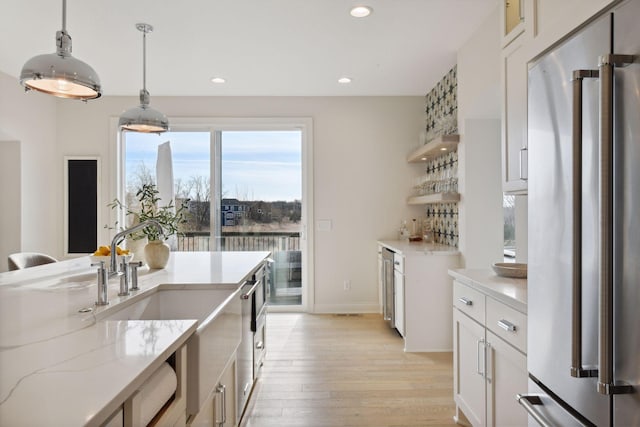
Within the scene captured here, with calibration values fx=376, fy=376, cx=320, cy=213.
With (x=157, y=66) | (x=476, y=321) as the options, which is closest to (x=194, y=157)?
(x=157, y=66)

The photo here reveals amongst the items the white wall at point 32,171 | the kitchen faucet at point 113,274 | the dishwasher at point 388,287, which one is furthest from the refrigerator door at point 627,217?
the white wall at point 32,171

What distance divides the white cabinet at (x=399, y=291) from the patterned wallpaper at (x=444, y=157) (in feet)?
2.08

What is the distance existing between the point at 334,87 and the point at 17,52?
10.3 ft

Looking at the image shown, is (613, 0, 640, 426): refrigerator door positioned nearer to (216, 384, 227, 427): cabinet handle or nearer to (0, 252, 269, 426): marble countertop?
(0, 252, 269, 426): marble countertop

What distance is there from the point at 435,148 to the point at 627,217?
123 inches

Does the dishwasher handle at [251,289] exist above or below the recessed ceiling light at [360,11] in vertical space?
below

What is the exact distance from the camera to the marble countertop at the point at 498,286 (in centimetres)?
151

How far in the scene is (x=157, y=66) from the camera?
12.5 feet

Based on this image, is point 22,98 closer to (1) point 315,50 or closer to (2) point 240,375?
(1) point 315,50

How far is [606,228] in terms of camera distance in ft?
2.80

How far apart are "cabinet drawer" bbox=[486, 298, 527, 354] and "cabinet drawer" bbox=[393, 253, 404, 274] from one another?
5.66 ft

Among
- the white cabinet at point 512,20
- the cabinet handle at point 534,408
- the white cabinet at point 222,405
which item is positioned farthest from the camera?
the white cabinet at point 512,20

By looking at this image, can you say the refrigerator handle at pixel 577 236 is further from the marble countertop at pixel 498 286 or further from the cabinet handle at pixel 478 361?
the cabinet handle at pixel 478 361

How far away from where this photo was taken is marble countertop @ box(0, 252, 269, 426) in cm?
69
